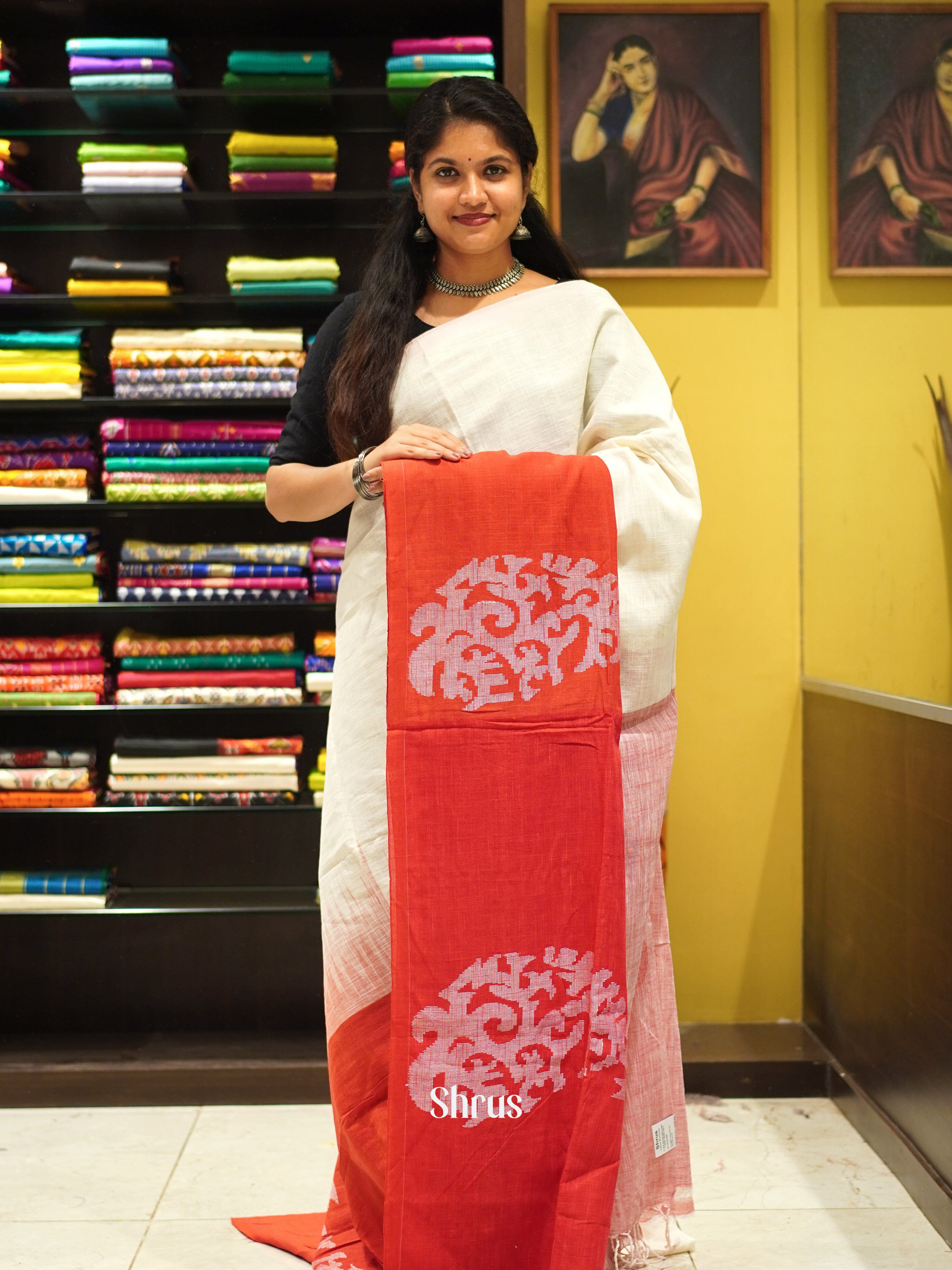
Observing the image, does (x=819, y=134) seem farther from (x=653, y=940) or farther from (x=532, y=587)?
(x=653, y=940)

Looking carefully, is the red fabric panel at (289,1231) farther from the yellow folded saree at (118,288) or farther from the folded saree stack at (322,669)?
the yellow folded saree at (118,288)

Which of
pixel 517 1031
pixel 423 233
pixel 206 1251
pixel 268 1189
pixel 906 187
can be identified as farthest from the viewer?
pixel 906 187

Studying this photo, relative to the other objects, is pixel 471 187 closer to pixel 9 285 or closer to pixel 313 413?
pixel 313 413

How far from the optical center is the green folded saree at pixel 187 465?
2.72m

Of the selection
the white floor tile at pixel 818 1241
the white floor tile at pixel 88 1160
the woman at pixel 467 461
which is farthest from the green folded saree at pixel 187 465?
the white floor tile at pixel 818 1241

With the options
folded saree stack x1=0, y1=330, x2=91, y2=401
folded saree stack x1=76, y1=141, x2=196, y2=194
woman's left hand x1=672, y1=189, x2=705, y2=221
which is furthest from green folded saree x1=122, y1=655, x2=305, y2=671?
woman's left hand x1=672, y1=189, x2=705, y2=221

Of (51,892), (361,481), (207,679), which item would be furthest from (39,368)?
(361,481)

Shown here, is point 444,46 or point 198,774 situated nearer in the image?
point 444,46

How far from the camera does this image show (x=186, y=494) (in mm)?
2721

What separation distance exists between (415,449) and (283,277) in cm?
127

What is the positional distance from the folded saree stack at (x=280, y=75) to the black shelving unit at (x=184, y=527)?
125 millimetres

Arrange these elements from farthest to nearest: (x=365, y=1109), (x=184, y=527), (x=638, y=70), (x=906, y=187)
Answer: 1. (x=184, y=527)
2. (x=638, y=70)
3. (x=906, y=187)
4. (x=365, y=1109)

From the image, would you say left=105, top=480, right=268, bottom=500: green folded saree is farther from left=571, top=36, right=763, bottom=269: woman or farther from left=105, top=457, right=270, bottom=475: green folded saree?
left=571, top=36, right=763, bottom=269: woman

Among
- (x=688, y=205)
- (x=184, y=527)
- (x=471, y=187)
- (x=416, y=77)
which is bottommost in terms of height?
(x=184, y=527)
